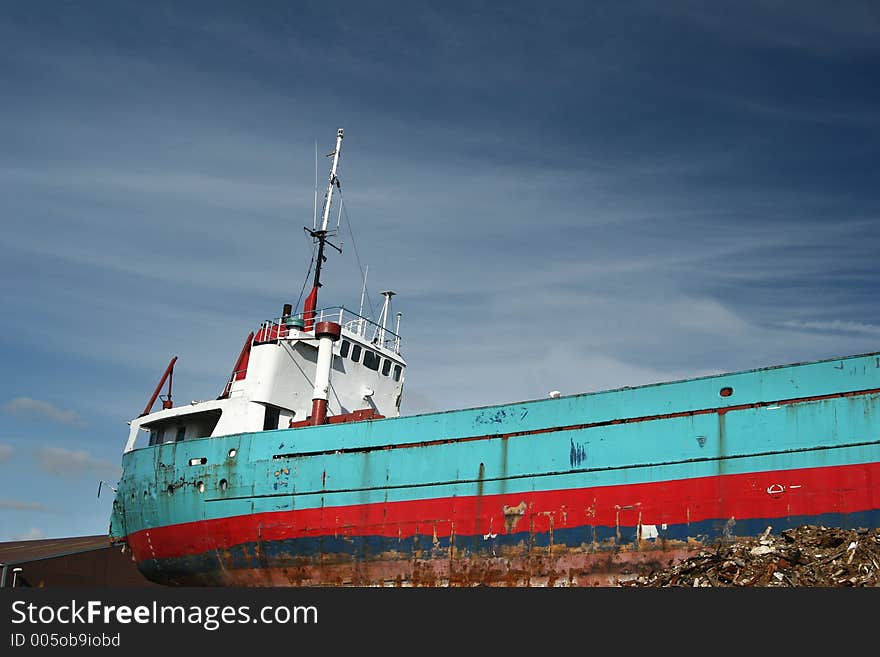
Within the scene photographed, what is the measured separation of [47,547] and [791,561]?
26.2 metres

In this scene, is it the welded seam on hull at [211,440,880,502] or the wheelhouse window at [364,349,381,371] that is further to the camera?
the wheelhouse window at [364,349,381,371]

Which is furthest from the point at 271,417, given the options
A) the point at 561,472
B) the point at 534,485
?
the point at 561,472

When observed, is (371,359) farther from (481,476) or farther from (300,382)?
(481,476)

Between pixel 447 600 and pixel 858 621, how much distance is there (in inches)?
162

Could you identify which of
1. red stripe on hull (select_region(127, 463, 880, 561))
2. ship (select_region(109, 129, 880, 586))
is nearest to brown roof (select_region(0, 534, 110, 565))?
ship (select_region(109, 129, 880, 586))

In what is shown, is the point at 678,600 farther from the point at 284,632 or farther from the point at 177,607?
the point at 177,607

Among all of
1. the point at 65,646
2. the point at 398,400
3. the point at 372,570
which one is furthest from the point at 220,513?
the point at 65,646

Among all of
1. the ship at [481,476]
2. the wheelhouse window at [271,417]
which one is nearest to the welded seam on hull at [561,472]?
the ship at [481,476]

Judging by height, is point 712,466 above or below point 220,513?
above

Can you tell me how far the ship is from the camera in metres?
13.0

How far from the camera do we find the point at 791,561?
1109 centimetres

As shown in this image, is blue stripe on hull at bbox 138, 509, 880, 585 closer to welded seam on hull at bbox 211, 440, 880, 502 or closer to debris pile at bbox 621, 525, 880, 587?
debris pile at bbox 621, 525, 880, 587

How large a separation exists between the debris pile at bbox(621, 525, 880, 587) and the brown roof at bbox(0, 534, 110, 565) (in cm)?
Result: 1815

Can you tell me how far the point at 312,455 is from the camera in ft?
59.5
